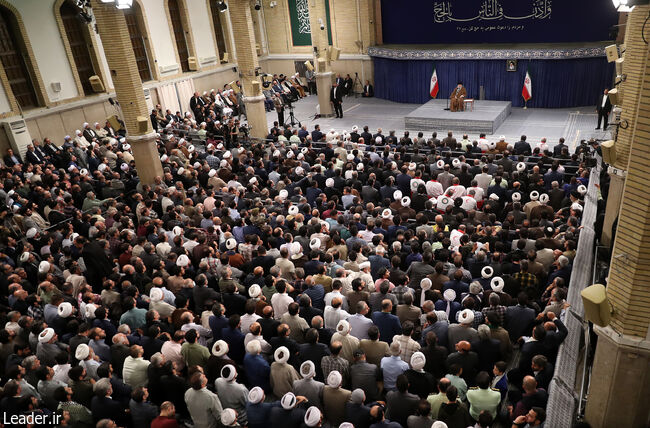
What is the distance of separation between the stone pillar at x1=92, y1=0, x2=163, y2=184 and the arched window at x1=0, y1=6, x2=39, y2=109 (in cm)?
569

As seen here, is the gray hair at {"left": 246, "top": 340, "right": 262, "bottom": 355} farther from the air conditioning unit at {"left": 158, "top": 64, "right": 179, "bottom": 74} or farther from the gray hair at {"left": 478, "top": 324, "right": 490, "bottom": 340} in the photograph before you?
the air conditioning unit at {"left": 158, "top": 64, "right": 179, "bottom": 74}

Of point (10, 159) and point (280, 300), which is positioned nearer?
point (280, 300)

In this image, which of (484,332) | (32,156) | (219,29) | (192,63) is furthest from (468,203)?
(219,29)

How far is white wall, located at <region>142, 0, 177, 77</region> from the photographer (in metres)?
19.3

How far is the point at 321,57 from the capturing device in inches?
733

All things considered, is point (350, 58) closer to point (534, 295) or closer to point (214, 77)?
point (214, 77)

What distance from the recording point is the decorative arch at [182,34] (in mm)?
20688

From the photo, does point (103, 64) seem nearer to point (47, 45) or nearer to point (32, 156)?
point (47, 45)

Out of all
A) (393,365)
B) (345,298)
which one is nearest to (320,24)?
(345,298)

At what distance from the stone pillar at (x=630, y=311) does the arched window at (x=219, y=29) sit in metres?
21.7

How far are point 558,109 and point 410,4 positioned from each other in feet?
25.5

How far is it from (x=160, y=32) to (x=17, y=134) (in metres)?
7.41

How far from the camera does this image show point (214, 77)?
22609 mm

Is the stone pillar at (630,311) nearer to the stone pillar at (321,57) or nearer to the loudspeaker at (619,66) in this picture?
the loudspeaker at (619,66)
